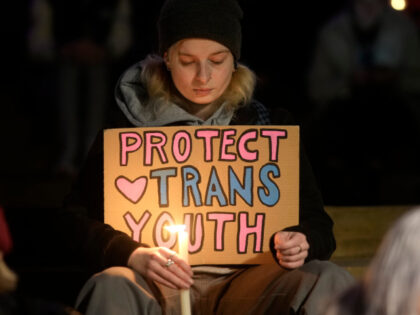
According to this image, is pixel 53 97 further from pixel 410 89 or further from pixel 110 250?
pixel 110 250

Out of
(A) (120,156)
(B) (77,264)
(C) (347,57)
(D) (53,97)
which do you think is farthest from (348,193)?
(A) (120,156)

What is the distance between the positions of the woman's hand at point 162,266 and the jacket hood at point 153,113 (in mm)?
461

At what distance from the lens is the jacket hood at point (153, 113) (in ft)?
9.73

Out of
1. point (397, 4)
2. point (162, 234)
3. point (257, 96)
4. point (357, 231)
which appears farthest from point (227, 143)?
point (257, 96)

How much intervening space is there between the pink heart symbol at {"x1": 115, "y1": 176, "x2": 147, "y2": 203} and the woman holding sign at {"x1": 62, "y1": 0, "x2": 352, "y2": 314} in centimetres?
12

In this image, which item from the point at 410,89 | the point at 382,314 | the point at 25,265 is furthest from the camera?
the point at 410,89

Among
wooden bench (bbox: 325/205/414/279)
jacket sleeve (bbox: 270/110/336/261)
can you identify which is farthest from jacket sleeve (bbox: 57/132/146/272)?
wooden bench (bbox: 325/205/414/279)

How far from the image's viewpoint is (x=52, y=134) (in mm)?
5664

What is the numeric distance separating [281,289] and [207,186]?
374 millimetres

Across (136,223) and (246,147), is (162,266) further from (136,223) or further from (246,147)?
(246,147)

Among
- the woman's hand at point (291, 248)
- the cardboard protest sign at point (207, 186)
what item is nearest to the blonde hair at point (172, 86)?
the cardboard protest sign at point (207, 186)

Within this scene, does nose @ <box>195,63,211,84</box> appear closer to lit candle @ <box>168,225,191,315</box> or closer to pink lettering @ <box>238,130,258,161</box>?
pink lettering @ <box>238,130,258,161</box>

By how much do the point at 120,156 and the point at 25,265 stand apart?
1.30 m

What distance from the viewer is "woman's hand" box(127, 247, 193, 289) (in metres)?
2.54
